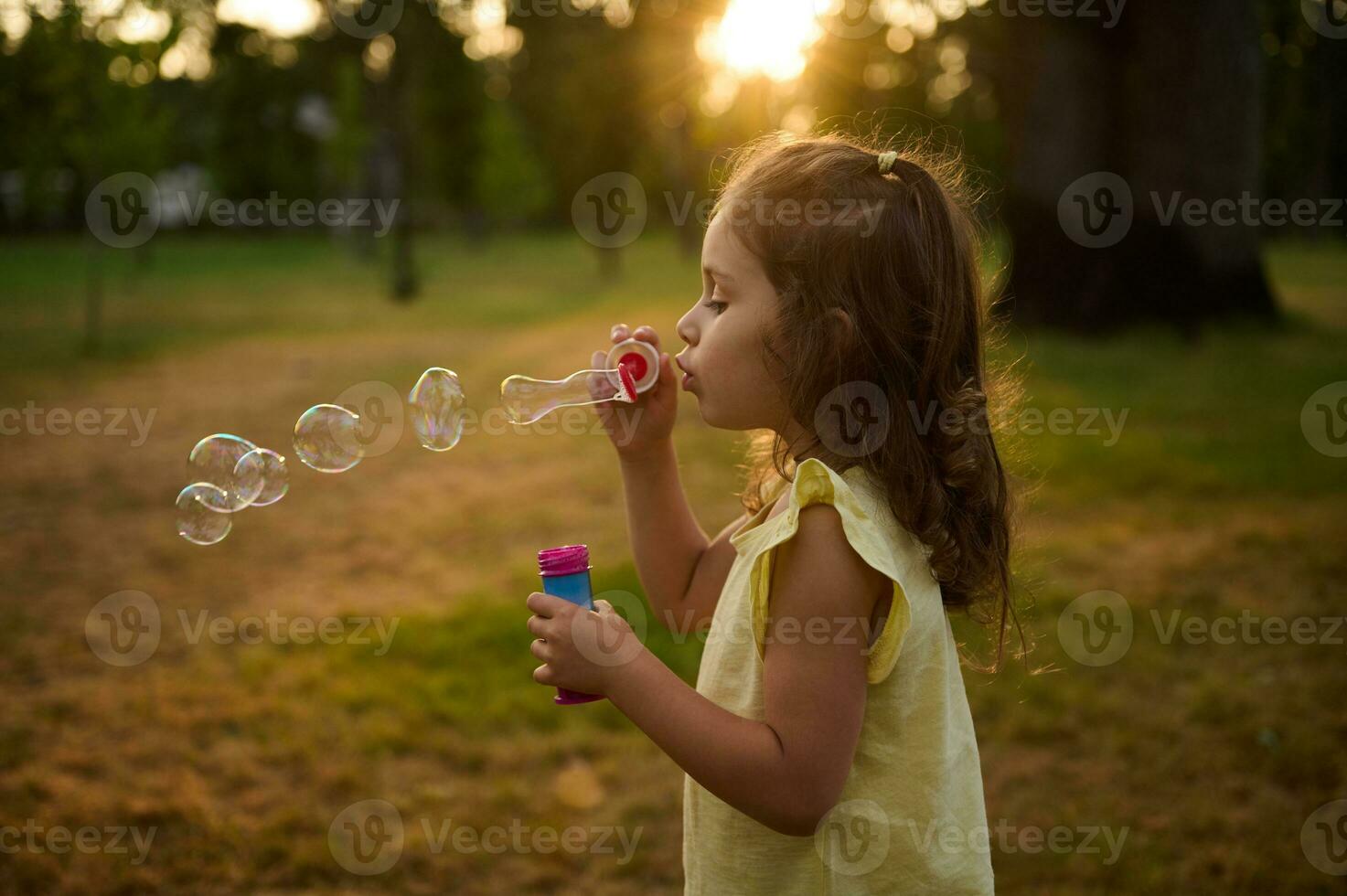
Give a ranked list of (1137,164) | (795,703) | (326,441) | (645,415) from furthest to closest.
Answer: (1137,164) → (326,441) → (645,415) → (795,703)

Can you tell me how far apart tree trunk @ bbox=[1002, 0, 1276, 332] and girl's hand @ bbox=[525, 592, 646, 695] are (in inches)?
428

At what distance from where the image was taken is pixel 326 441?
2.56m

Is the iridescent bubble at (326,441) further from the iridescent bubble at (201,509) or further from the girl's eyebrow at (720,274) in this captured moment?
the girl's eyebrow at (720,274)

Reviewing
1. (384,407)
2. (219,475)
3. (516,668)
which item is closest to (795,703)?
(219,475)

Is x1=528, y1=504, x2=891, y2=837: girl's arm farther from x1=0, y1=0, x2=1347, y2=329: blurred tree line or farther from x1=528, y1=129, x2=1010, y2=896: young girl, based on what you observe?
x1=0, y1=0, x2=1347, y2=329: blurred tree line

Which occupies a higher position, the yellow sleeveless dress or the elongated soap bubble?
the elongated soap bubble

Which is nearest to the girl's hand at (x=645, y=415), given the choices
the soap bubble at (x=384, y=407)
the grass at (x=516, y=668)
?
the grass at (x=516, y=668)

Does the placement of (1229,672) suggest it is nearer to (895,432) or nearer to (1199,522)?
(1199,522)

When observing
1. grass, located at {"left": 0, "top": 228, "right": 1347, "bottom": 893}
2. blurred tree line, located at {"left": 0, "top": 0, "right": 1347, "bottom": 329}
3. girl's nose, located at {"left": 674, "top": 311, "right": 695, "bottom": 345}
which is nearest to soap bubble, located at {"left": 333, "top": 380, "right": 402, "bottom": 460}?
grass, located at {"left": 0, "top": 228, "right": 1347, "bottom": 893}

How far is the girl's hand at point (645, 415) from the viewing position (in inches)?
76.2

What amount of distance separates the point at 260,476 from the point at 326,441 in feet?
0.60

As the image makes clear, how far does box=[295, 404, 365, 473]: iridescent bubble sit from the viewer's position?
255cm

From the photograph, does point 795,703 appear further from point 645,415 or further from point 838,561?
point 645,415

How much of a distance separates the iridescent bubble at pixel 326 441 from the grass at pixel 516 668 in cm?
107
